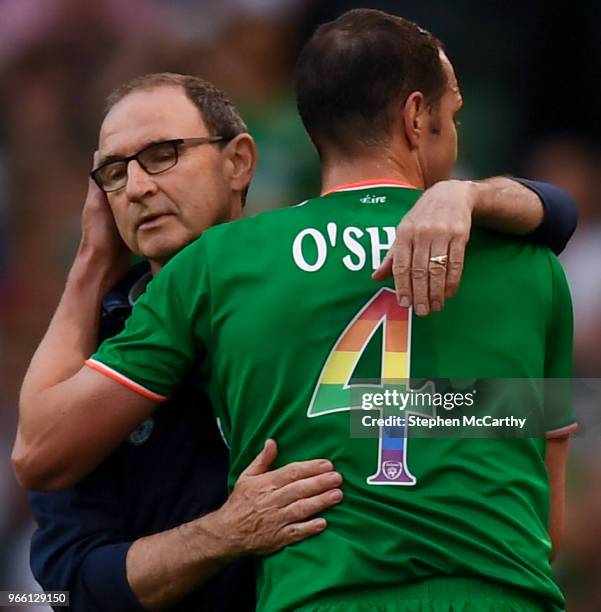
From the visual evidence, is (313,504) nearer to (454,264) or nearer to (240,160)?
(454,264)

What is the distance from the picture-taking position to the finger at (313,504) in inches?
97.3

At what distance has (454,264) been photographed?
7.89ft

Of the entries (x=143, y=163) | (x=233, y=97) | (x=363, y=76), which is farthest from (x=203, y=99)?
(x=233, y=97)

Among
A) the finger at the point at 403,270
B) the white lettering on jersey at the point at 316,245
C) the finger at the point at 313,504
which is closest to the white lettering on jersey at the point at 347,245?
the white lettering on jersey at the point at 316,245

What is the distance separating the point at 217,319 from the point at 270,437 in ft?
0.83

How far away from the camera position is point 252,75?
5996 mm

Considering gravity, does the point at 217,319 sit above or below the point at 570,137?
below

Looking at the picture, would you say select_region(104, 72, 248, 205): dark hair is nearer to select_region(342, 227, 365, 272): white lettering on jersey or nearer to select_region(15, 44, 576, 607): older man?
select_region(15, 44, 576, 607): older man

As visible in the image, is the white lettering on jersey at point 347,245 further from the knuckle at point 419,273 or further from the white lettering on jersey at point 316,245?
the knuckle at point 419,273

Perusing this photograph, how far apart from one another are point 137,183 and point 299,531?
95cm

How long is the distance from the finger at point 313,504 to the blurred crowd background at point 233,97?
2667 mm

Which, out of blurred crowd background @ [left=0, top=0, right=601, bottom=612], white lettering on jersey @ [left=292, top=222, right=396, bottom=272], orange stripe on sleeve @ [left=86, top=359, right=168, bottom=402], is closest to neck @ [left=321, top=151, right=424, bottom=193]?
white lettering on jersey @ [left=292, top=222, right=396, bottom=272]

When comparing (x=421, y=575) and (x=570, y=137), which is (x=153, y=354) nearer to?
(x=421, y=575)

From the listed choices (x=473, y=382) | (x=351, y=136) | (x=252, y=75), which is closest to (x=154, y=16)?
(x=252, y=75)
